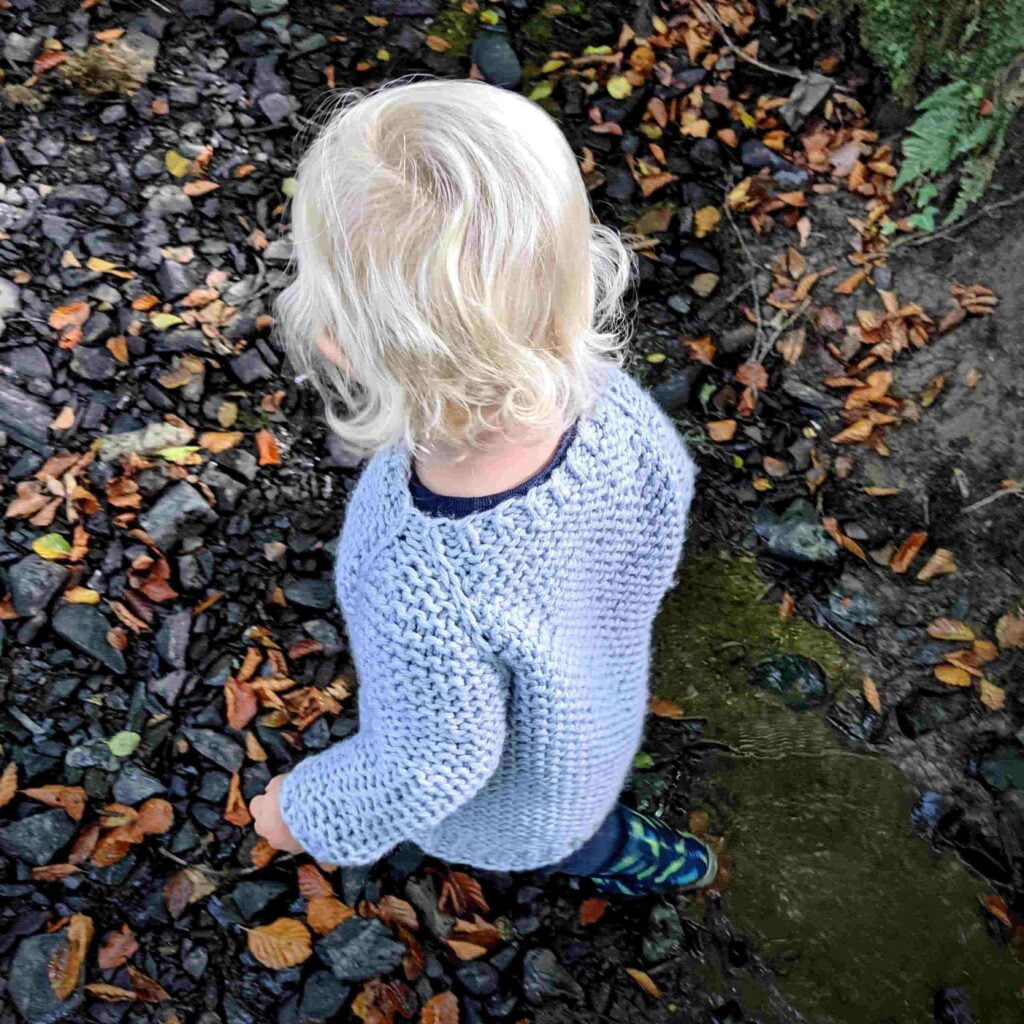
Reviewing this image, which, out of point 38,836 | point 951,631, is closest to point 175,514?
point 38,836

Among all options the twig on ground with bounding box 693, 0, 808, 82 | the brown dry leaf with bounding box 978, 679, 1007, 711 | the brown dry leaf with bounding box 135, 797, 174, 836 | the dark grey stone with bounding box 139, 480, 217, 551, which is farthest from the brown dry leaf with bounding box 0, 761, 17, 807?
the twig on ground with bounding box 693, 0, 808, 82

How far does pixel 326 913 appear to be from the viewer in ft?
8.13

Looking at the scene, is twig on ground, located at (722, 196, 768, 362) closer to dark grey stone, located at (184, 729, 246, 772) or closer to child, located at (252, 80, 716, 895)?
child, located at (252, 80, 716, 895)

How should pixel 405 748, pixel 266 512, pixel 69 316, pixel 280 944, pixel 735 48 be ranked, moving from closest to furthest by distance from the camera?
pixel 405 748 → pixel 280 944 → pixel 266 512 → pixel 69 316 → pixel 735 48

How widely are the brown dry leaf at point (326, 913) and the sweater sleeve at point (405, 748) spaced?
699 millimetres

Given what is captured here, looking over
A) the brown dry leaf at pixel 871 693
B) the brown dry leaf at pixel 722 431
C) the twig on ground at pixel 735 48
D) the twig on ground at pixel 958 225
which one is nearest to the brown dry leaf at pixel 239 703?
the brown dry leaf at pixel 722 431

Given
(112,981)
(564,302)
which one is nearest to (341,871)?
(112,981)

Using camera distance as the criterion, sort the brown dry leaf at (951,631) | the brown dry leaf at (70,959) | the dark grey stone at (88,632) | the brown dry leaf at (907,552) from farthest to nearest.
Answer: the brown dry leaf at (907,552) < the brown dry leaf at (951,631) < the dark grey stone at (88,632) < the brown dry leaf at (70,959)

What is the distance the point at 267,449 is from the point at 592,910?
1.65m

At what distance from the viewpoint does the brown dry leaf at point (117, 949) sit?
7.75 ft

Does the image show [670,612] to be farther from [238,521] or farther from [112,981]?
[112,981]

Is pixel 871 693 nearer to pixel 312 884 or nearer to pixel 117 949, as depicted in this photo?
pixel 312 884

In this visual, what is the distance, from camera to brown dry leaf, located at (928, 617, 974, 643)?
2.76 meters

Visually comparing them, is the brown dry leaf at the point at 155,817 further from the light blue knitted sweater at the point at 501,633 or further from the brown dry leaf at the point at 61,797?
the light blue knitted sweater at the point at 501,633
